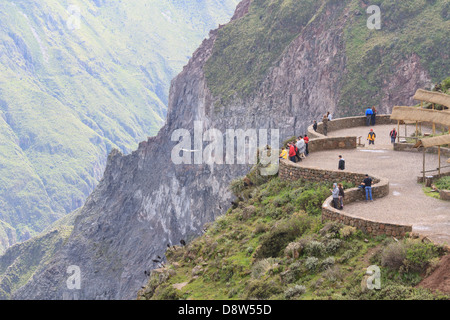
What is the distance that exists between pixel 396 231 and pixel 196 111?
459 feet

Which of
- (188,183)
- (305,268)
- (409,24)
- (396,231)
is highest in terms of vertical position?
(409,24)

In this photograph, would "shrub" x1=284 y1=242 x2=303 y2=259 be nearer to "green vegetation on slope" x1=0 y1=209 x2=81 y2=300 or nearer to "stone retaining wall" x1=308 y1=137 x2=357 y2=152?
"stone retaining wall" x1=308 y1=137 x2=357 y2=152

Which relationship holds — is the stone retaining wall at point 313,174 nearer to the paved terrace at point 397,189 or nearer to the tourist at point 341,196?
the paved terrace at point 397,189

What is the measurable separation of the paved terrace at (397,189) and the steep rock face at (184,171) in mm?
80615

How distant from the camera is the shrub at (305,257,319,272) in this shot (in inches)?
750

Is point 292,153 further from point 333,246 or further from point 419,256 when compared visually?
point 419,256

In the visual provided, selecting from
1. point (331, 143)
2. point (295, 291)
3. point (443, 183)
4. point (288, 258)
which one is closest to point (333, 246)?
point (288, 258)

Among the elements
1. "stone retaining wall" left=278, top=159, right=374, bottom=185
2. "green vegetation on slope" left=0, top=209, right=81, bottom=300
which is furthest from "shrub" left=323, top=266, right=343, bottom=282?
"green vegetation on slope" left=0, top=209, right=81, bottom=300

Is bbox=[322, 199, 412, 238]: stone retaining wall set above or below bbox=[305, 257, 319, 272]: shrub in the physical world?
above
